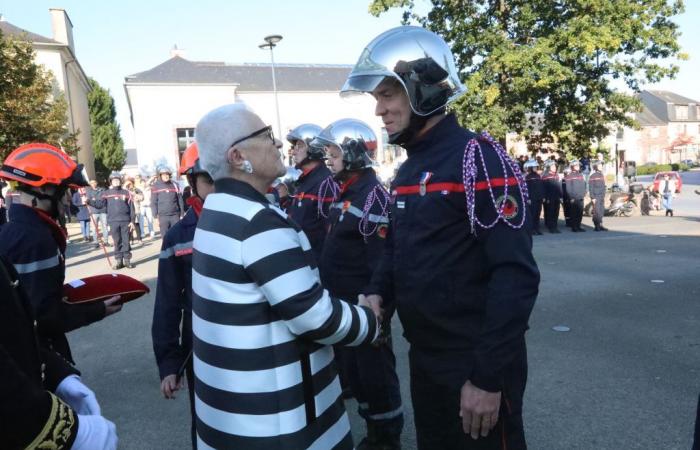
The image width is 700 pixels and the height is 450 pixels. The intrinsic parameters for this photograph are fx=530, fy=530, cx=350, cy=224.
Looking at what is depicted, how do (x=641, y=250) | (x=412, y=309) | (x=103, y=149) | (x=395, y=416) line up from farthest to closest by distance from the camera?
(x=103, y=149) < (x=641, y=250) < (x=395, y=416) < (x=412, y=309)

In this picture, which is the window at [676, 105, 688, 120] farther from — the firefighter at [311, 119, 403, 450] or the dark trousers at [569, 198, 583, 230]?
the firefighter at [311, 119, 403, 450]

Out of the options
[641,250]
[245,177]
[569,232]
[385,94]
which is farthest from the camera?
[569,232]

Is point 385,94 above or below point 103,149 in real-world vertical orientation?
below

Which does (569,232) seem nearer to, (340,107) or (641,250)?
(641,250)

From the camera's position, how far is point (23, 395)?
1157 mm

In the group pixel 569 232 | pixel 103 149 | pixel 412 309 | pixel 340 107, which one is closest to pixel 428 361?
pixel 412 309

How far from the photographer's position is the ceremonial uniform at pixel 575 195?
1436 centimetres

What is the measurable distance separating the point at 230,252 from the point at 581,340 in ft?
15.5

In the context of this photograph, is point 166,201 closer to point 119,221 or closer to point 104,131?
point 119,221

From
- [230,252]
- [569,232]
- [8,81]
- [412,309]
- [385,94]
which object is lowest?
[569,232]

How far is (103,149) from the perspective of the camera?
153 ft

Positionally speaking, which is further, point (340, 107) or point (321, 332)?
point (340, 107)

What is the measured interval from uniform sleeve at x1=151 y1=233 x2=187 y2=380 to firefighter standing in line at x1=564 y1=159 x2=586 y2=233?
1347 cm

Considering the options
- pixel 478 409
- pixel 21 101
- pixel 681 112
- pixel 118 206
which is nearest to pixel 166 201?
pixel 118 206
